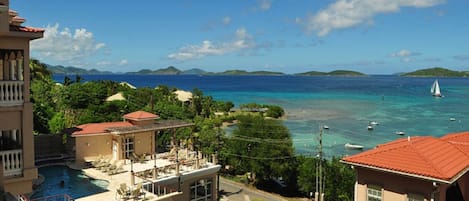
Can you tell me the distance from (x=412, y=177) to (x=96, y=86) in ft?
140

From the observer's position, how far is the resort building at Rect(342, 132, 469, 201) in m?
11.1

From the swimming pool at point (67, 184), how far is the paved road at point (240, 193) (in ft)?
37.5

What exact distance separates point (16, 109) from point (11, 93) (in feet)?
1.40

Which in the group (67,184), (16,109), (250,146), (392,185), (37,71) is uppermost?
(37,71)

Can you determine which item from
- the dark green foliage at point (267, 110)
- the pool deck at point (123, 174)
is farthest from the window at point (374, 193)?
the dark green foliage at point (267, 110)

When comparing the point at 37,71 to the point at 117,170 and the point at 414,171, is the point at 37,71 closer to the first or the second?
the point at 117,170

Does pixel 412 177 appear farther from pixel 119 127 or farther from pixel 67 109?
pixel 67 109

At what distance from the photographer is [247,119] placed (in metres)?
32.0

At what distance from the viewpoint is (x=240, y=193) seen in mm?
27547

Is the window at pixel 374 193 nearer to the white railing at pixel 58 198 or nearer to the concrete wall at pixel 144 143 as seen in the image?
the white railing at pixel 58 198

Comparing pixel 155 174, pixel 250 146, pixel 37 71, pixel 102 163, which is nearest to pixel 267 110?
pixel 37 71

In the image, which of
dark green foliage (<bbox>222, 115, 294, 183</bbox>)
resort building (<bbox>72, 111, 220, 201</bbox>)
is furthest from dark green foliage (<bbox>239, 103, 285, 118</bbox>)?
resort building (<bbox>72, 111, 220, 201</bbox>)

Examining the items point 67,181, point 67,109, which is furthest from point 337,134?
point 67,181

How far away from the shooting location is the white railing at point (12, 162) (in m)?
10.0
